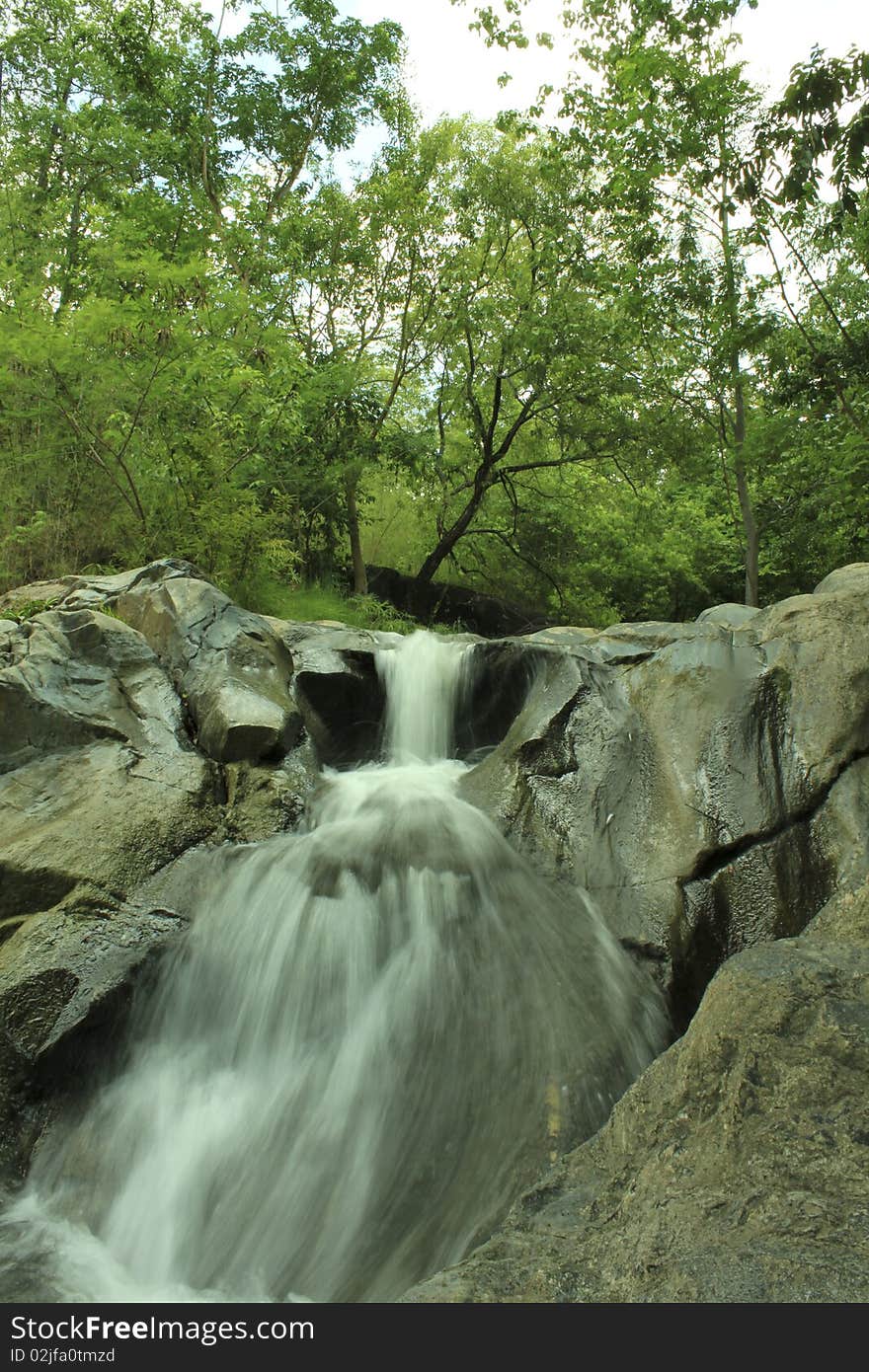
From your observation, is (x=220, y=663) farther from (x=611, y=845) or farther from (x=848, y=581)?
(x=848, y=581)

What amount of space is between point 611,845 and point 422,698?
3.30 meters

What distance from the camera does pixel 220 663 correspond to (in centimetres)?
681

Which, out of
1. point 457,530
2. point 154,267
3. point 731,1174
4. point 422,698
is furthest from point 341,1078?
point 457,530

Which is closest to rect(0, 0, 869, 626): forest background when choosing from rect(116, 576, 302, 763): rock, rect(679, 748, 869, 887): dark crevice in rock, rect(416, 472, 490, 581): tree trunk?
rect(416, 472, 490, 581): tree trunk

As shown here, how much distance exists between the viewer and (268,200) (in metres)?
16.5

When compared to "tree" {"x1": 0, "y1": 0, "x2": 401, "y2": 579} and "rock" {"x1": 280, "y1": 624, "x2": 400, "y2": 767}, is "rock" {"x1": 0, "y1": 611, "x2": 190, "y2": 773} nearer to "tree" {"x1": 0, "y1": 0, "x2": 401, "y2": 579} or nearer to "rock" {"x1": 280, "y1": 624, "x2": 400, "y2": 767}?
"rock" {"x1": 280, "y1": 624, "x2": 400, "y2": 767}

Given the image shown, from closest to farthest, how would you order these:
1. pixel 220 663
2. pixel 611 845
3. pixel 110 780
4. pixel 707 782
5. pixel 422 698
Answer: pixel 707 782, pixel 611 845, pixel 110 780, pixel 220 663, pixel 422 698

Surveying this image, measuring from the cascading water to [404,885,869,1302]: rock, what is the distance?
93cm

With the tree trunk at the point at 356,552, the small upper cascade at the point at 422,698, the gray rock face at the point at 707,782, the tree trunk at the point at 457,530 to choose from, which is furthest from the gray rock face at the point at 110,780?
the tree trunk at the point at 457,530

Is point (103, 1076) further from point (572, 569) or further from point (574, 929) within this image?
point (572, 569)

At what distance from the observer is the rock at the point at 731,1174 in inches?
78.0
